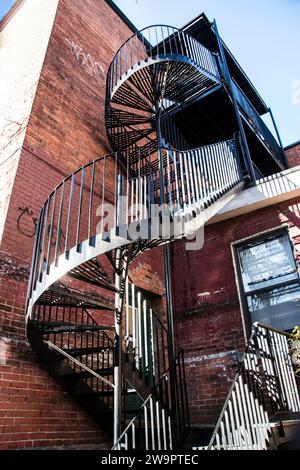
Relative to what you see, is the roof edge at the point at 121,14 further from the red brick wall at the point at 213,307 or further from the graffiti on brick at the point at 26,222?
the graffiti on brick at the point at 26,222

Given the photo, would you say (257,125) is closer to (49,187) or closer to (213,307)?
(213,307)

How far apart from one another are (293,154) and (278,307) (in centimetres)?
749

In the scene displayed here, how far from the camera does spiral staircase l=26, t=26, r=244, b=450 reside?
352 cm

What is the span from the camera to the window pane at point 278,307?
18.3 ft

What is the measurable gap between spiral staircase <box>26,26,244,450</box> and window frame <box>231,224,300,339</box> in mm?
996

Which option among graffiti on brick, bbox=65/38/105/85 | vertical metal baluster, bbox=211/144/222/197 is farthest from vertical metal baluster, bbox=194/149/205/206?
graffiti on brick, bbox=65/38/105/85

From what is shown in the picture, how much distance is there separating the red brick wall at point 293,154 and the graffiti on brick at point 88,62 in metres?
6.94

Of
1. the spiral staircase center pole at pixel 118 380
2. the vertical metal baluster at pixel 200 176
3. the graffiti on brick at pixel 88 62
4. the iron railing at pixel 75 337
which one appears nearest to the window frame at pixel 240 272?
the vertical metal baluster at pixel 200 176

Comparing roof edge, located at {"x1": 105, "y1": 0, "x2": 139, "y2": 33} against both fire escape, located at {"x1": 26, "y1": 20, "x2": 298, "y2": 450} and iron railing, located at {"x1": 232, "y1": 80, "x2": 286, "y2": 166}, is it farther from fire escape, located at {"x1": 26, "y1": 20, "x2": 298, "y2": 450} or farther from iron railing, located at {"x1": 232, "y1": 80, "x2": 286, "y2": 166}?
iron railing, located at {"x1": 232, "y1": 80, "x2": 286, "y2": 166}

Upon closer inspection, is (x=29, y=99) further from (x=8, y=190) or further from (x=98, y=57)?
(x=98, y=57)

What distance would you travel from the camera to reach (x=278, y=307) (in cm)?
580

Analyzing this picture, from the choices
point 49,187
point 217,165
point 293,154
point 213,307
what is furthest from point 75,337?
point 293,154

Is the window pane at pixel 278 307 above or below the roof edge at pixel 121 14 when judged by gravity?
below

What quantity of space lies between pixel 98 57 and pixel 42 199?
4393 millimetres
